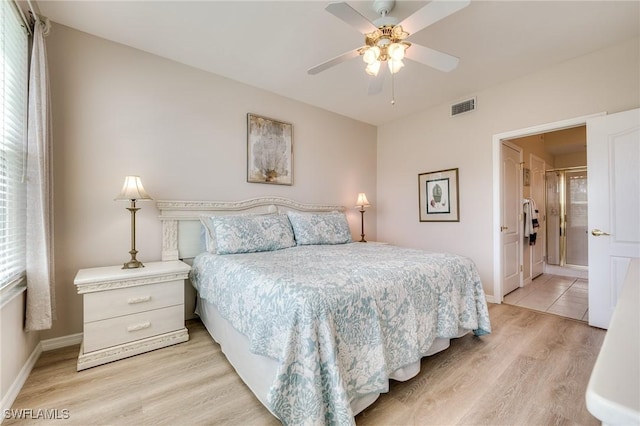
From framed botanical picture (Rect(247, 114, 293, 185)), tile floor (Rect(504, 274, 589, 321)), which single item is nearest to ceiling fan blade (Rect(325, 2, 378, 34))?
framed botanical picture (Rect(247, 114, 293, 185))

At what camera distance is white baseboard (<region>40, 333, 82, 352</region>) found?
7.25 feet

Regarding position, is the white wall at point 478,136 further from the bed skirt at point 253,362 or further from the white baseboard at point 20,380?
the white baseboard at point 20,380

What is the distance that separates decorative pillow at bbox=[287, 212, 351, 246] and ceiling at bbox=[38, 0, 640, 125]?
1.62m

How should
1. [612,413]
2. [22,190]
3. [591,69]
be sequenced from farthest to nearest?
1. [591,69]
2. [22,190]
3. [612,413]

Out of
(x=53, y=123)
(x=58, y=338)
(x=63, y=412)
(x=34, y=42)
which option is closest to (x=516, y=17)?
(x=34, y=42)

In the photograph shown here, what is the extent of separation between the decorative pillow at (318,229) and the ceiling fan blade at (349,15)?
1.97 m

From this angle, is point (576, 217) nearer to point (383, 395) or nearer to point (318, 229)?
point (318, 229)

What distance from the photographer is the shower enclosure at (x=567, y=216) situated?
5173 mm

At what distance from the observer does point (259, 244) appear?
2.70 m

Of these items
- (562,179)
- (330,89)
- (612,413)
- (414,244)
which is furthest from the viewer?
(562,179)

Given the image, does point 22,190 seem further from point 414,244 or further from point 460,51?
point 414,244

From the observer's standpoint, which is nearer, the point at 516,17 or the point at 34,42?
the point at 34,42

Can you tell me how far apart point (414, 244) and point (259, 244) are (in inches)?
103

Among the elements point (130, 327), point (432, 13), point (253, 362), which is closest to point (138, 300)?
point (130, 327)
